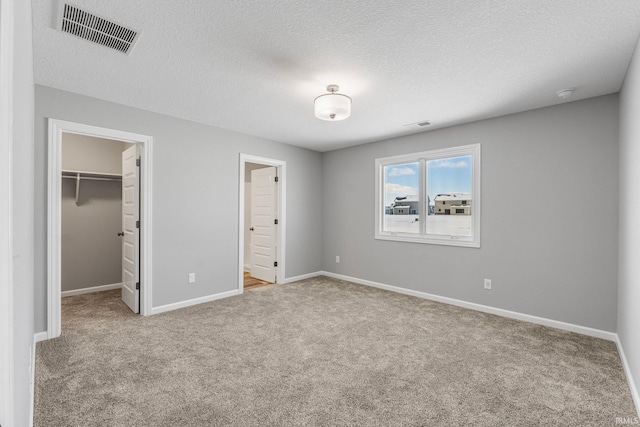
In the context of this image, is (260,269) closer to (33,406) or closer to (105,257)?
(105,257)

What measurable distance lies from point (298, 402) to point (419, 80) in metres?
2.81

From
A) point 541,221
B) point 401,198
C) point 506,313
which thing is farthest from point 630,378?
point 401,198

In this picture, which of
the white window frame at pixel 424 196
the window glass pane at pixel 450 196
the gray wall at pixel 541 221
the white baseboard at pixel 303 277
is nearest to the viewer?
the gray wall at pixel 541 221

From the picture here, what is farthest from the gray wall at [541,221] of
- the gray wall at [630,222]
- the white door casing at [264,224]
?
the white door casing at [264,224]

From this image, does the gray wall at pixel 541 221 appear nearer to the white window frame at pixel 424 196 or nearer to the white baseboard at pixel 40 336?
the white window frame at pixel 424 196

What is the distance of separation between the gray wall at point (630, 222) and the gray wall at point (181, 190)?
4.25 metres

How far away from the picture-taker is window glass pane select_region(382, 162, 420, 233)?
4812 millimetres

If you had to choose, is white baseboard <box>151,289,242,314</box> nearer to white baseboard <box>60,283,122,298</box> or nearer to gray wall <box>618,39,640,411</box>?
white baseboard <box>60,283,122,298</box>

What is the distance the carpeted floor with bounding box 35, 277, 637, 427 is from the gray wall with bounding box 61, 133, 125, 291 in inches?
42.6

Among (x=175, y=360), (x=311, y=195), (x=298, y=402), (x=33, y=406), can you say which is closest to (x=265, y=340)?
(x=175, y=360)

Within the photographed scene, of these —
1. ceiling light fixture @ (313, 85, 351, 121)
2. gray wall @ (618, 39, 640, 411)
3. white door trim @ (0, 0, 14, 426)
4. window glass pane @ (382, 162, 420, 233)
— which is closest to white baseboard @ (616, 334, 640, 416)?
gray wall @ (618, 39, 640, 411)

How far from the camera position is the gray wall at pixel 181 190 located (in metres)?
3.01

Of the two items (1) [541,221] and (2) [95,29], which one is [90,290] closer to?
(2) [95,29]

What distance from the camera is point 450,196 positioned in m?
4.39
